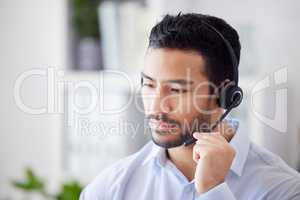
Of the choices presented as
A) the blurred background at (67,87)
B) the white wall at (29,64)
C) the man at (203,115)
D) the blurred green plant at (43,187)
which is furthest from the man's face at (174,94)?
the white wall at (29,64)

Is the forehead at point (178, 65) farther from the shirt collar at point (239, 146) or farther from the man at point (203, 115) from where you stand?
the shirt collar at point (239, 146)

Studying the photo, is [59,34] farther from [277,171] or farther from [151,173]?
[277,171]

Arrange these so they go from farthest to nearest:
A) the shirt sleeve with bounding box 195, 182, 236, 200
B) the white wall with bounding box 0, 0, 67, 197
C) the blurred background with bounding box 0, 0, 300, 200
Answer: the white wall with bounding box 0, 0, 67, 197 < the blurred background with bounding box 0, 0, 300, 200 < the shirt sleeve with bounding box 195, 182, 236, 200

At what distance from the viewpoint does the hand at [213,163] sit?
0.60 meters

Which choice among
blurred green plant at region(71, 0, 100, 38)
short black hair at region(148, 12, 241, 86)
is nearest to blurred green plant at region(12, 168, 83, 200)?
blurred green plant at region(71, 0, 100, 38)

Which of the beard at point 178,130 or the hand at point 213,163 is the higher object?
the beard at point 178,130

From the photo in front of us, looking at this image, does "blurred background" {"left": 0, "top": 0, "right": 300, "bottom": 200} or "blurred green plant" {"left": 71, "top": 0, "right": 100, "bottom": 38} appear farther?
"blurred green plant" {"left": 71, "top": 0, "right": 100, "bottom": 38}

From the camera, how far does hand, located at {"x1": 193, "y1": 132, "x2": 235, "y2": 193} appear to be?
1.95 ft

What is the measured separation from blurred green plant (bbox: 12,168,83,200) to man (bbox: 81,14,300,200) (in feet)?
2.12

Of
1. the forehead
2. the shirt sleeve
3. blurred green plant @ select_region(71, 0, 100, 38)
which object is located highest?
blurred green plant @ select_region(71, 0, 100, 38)

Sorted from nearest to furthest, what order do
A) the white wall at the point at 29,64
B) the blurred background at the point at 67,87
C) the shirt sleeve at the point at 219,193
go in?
the shirt sleeve at the point at 219,193
the blurred background at the point at 67,87
the white wall at the point at 29,64

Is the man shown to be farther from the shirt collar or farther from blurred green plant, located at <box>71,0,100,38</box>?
blurred green plant, located at <box>71,0,100,38</box>

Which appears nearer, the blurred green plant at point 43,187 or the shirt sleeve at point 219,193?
the shirt sleeve at point 219,193

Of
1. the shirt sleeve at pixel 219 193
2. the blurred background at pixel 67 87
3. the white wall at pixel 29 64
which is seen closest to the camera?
the shirt sleeve at pixel 219 193
